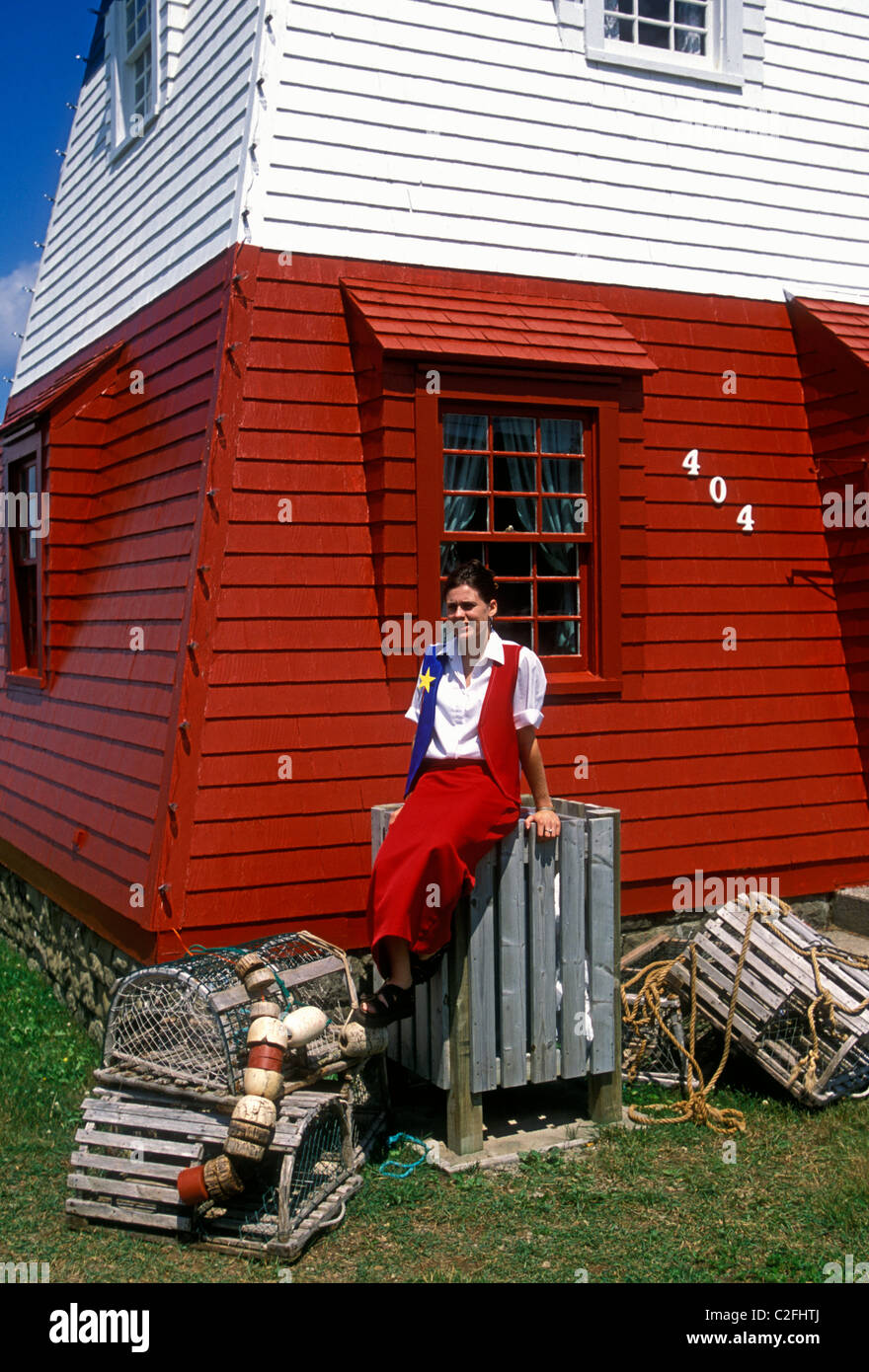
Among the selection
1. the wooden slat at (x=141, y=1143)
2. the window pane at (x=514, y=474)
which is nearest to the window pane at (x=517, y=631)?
the window pane at (x=514, y=474)

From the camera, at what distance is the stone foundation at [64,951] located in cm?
714

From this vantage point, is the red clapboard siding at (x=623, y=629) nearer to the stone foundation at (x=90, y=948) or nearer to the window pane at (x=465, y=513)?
the stone foundation at (x=90, y=948)

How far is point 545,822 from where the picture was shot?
547cm

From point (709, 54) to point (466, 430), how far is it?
10.8 feet

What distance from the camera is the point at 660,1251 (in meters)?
4.54

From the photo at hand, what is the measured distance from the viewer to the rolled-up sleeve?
5.57 m

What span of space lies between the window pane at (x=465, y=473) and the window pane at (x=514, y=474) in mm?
74

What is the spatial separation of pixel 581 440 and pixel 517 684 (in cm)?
230

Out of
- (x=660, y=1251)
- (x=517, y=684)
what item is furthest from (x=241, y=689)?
(x=660, y=1251)

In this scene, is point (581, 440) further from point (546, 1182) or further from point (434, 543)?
point (546, 1182)

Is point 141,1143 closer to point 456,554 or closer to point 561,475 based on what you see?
point 456,554

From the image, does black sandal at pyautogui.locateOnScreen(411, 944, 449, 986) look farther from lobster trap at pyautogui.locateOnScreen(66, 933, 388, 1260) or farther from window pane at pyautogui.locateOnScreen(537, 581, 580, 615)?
window pane at pyautogui.locateOnScreen(537, 581, 580, 615)

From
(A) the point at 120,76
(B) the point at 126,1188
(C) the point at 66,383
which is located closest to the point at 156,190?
(C) the point at 66,383
